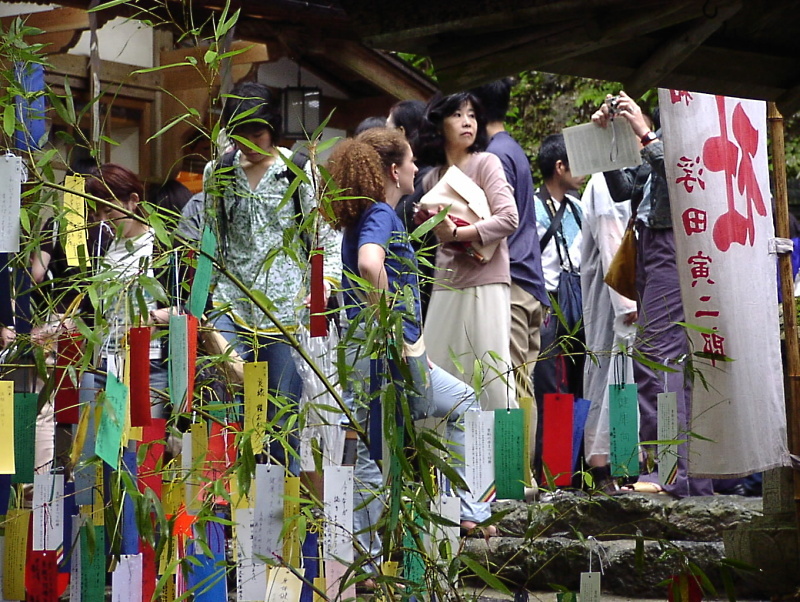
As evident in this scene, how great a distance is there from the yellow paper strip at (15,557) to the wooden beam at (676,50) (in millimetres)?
2194

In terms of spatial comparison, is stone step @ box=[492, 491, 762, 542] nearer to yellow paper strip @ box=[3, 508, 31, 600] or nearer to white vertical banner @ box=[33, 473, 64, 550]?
white vertical banner @ box=[33, 473, 64, 550]

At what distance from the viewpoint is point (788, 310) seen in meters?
4.57

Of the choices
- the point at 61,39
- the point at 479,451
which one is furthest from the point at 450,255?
the point at 61,39

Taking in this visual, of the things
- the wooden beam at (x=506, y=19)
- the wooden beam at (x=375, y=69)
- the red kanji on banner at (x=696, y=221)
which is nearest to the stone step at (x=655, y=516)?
the red kanji on banner at (x=696, y=221)

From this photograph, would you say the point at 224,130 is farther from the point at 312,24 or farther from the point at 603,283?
the point at 312,24

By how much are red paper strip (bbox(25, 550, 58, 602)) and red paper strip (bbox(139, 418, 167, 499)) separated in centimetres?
40

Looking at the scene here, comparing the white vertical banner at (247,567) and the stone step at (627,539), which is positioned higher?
the white vertical banner at (247,567)

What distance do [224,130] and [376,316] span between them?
2.45 ft

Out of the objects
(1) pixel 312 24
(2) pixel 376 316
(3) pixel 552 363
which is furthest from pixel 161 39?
(2) pixel 376 316

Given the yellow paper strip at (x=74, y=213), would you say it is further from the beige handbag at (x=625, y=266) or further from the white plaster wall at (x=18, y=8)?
the white plaster wall at (x=18, y=8)

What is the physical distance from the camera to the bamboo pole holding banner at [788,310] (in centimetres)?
454

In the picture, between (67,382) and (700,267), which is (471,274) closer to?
(700,267)

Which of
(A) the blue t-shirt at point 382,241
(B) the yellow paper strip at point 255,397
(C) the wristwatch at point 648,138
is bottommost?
(B) the yellow paper strip at point 255,397

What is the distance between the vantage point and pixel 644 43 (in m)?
2.97
